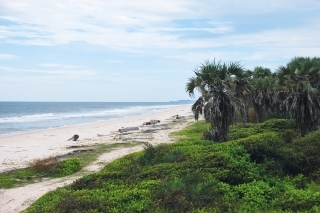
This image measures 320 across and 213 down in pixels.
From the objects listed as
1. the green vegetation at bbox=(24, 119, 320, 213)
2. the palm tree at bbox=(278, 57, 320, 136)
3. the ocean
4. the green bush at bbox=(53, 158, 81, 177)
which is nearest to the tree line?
the palm tree at bbox=(278, 57, 320, 136)

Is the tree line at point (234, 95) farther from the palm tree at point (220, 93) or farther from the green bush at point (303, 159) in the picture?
the green bush at point (303, 159)

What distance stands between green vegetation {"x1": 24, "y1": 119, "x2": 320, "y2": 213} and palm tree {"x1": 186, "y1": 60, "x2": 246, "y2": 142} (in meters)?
3.40

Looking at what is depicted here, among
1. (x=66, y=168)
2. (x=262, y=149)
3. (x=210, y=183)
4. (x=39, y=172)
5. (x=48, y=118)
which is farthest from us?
(x=48, y=118)

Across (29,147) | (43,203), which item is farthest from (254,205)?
(29,147)

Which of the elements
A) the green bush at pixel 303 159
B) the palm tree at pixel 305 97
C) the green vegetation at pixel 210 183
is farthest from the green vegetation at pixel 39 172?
the palm tree at pixel 305 97

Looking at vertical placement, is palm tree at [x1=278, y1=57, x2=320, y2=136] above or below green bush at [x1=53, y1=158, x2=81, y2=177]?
above

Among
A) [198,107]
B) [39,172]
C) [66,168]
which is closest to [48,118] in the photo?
[39,172]

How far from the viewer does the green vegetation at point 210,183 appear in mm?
10352

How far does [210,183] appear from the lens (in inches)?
447

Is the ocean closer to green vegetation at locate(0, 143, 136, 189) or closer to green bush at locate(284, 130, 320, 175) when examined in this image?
green vegetation at locate(0, 143, 136, 189)

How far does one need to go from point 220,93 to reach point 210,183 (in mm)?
8741

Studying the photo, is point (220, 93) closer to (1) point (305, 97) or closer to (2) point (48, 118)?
(1) point (305, 97)

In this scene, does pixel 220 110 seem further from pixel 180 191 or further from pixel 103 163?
pixel 180 191

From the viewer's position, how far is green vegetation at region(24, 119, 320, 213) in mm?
10352
